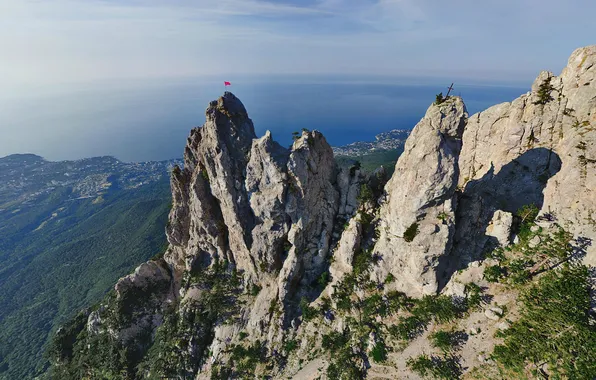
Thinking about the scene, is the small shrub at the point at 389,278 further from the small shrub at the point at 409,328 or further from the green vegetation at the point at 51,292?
the green vegetation at the point at 51,292

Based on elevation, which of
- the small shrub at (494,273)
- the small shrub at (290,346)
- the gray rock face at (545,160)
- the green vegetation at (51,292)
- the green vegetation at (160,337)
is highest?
the gray rock face at (545,160)

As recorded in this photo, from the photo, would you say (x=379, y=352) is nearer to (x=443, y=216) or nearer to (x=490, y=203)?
(x=443, y=216)

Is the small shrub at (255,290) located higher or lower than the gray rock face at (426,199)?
lower

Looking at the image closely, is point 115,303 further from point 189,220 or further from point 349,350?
point 349,350

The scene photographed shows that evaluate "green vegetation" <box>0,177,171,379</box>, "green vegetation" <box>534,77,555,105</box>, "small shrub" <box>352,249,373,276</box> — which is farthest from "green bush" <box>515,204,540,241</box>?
"green vegetation" <box>0,177,171,379</box>

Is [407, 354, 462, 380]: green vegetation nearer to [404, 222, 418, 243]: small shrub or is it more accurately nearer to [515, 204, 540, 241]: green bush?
[404, 222, 418, 243]: small shrub

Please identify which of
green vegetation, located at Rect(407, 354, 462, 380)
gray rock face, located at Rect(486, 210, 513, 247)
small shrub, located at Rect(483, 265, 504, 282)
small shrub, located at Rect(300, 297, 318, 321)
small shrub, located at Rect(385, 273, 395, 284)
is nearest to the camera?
green vegetation, located at Rect(407, 354, 462, 380)

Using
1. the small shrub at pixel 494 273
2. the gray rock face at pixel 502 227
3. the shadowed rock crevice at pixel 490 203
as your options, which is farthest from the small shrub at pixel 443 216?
the small shrub at pixel 494 273
